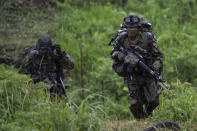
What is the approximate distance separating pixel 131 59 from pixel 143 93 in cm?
Answer: 78

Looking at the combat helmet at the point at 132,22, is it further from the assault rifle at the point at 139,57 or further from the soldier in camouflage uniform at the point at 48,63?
the soldier in camouflage uniform at the point at 48,63

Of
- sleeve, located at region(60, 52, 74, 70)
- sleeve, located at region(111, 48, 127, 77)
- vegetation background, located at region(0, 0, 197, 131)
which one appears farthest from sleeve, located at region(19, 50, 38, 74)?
sleeve, located at region(111, 48, 127, 77)

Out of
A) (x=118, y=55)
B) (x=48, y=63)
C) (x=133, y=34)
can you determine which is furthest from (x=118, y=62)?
(x=48, y=63)

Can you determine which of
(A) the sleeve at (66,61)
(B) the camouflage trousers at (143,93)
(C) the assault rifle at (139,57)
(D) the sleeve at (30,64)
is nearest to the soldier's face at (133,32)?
A: (C) the assault rifle at (139,57)

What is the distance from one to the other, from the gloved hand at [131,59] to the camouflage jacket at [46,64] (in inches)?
65.8

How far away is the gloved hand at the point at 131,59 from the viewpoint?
723cm

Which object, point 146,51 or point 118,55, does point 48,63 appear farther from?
point 146,51

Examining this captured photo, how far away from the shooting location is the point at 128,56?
7.32 meters

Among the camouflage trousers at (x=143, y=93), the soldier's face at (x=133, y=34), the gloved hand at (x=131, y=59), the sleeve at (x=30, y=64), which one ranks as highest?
the soldier's face at (x=133, y=34)

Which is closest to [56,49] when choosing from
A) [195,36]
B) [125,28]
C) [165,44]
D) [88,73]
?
[125,28]

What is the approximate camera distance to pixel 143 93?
769cm

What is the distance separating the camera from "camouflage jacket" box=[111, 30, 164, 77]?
738 cm

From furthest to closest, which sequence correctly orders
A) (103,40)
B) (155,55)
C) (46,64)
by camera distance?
(103,40), (46,64), (155,55)

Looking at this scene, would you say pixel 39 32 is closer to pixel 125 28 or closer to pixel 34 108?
pixel 125 28
